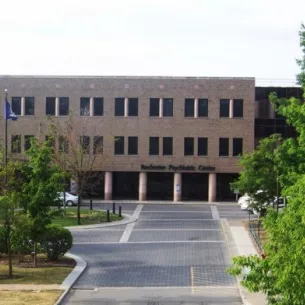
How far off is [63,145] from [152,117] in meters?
11.6

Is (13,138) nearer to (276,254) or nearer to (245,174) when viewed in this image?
(245,174)

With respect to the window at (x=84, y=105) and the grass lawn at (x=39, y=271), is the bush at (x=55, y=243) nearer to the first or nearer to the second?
the grass lawn at (x=39, y=271)

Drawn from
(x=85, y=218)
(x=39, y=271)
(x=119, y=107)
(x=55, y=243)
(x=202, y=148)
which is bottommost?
(x=39, y=271)

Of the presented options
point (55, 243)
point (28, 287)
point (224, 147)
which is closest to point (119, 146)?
point (224, 147)

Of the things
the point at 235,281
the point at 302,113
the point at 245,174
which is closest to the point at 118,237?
the point at 245,174

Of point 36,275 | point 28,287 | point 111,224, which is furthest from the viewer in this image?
point 111,224

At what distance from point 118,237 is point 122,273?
9741mm

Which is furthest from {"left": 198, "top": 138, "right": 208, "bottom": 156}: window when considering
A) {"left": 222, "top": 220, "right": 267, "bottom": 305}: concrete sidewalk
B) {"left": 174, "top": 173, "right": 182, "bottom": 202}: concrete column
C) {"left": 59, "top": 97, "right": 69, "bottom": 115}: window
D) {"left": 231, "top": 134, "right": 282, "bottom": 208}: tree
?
{"left": 231, "top": 134, "right": 282, "bottom": 208}: tree

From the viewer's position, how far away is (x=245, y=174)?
121ft

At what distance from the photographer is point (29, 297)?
2009 cm

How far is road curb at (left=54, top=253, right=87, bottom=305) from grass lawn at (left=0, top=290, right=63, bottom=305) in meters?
0.18

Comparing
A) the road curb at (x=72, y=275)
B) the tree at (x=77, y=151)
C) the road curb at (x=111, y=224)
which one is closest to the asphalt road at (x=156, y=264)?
the road curb at (x=72, y=275)

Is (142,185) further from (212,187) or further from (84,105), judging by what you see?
(84,105)

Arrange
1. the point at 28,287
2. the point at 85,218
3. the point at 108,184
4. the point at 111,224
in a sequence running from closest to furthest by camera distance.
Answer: the point at 28,287 < the point at 111,224 < the point at 85,218 < the point at 108,184
